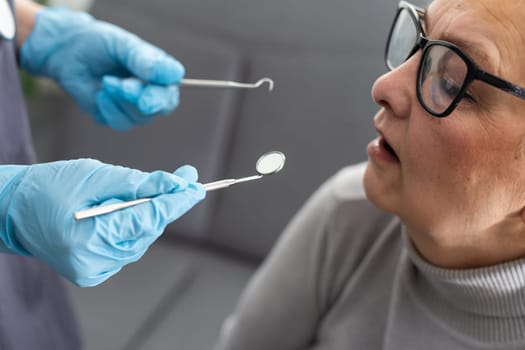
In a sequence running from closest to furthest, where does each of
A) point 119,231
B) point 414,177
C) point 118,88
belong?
point 119,231 → point 414,177 → point 118,88

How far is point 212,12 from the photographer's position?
1.79 m

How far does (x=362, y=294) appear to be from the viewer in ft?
3.70

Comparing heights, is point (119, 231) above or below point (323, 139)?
above

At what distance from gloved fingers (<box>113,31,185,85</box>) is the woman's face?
45cm

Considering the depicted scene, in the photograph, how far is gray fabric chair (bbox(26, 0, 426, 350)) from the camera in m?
1.62

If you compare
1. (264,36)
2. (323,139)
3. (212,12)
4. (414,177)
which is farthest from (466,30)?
(212,12)

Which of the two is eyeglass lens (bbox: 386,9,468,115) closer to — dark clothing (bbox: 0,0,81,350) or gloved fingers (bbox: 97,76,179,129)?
gloved fingers (bbox: 97,76,179,129)

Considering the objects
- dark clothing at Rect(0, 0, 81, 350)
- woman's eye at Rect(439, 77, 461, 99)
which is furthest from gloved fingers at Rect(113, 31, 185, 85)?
woman's eye at Rect(439, 77, 461, 99)

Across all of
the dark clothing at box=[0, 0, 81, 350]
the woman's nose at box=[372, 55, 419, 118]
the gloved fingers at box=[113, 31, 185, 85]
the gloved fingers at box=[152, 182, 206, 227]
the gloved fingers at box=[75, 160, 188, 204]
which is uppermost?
the woman's nose at box=[372, 55, 419, 118]

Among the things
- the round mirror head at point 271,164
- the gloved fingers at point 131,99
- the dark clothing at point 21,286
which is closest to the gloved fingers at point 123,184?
the round mirror head at point 271,164

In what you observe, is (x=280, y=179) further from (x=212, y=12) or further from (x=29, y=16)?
(x=29, y=16)

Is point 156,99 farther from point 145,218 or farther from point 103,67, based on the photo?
point 145,218

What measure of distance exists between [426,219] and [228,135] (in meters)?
1.03

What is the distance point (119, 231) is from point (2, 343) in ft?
1.50
